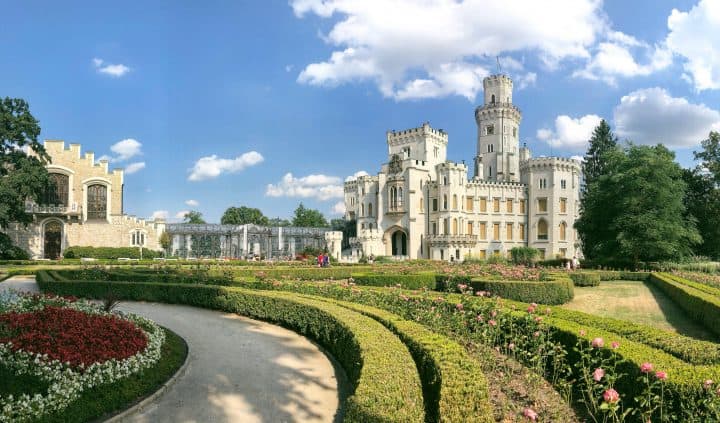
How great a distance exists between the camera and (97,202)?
46.1 metres

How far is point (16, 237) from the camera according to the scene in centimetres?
4272

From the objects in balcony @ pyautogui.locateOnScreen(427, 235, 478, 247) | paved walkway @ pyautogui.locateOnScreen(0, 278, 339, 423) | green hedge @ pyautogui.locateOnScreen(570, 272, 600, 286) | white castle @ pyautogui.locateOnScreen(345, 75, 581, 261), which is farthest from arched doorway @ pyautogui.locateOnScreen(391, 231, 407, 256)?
paved walkway @ pyautogui.locateOnScreen(0, 278, 339, 423)

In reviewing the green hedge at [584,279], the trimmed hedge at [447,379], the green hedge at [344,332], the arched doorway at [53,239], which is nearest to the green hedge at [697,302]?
the green hedge at [584,279]

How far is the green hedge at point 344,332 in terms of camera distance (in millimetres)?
5388

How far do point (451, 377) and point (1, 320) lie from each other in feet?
24.9

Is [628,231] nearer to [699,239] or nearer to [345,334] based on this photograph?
[699,239]

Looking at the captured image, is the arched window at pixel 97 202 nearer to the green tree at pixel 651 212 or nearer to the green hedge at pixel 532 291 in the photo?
the green hedge at pixel 532 291

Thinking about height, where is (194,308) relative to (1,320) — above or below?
below

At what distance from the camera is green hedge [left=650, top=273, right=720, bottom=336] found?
43.1ft

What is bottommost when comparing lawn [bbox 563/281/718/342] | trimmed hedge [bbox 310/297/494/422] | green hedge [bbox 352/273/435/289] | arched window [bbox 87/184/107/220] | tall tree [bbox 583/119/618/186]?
lawn [bbox 563/281/718/342]

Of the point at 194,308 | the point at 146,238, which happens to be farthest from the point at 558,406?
the point at 146,238

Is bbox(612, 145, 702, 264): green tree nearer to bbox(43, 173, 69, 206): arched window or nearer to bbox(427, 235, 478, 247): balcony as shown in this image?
bbox(427, 235, 478, 247): balcony

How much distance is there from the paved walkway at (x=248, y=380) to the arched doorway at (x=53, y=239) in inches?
1516

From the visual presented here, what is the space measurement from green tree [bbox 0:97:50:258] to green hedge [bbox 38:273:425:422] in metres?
16.4
